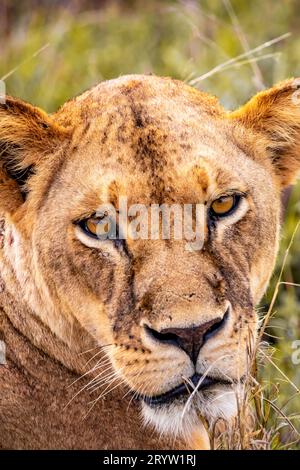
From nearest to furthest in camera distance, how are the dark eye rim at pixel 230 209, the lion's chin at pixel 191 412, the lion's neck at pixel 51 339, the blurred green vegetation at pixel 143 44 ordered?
the lion's chin at pixel 191 412, the dark eye rim at pixel 230 209, the lion's neck at pixel 51 339, the blurred green vegetation at pixel 143 44

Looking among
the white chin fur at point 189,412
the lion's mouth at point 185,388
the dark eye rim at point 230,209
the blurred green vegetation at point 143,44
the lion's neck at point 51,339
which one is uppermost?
the blurred green vegetation at point 143,44

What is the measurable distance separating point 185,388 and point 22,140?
3.61ft

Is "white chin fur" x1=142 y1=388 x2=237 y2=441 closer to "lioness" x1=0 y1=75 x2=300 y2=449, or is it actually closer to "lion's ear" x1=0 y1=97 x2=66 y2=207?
"lioness" x1=0 y1=75 x2=300 y2=449

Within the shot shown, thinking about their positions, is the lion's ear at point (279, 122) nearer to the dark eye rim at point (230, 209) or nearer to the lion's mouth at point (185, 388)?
the dark eye rim at point (230, 209)

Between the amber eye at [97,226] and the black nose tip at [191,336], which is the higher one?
A: the amber eye at [97,226]

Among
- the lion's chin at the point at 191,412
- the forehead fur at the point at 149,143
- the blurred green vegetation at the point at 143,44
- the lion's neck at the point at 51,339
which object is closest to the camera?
the lion's chin at the point at 191,412

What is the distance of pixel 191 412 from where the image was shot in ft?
11.0

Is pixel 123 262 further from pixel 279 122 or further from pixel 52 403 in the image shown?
pixel 279 122

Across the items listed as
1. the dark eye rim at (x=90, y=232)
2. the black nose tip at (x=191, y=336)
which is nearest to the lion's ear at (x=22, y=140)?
the dark eye rim at (x=90, y=232)

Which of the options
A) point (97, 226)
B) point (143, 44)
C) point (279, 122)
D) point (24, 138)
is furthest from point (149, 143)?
point (143, 44)

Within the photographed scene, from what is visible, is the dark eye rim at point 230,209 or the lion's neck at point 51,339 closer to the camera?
the dark eye rim at point 230,209

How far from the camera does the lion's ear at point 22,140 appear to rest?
3.56 metres
